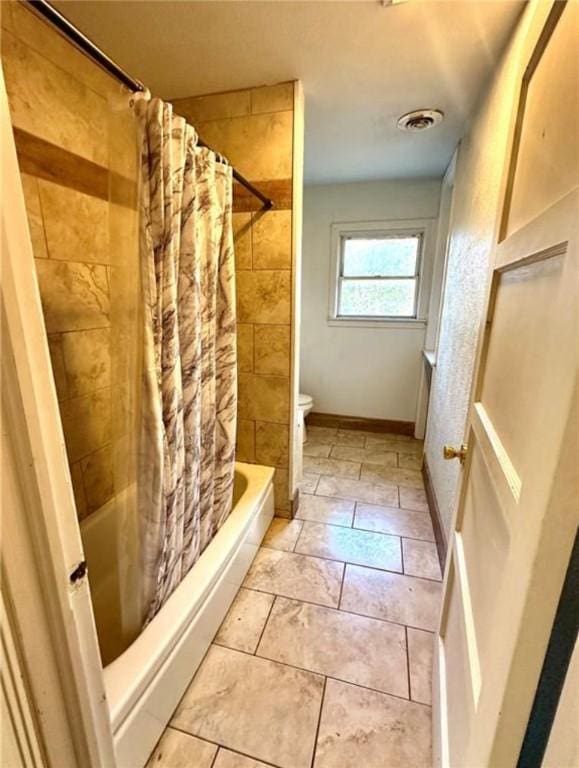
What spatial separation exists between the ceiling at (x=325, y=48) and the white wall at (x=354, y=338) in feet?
3.31

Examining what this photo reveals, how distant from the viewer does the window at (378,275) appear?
3.07 meters

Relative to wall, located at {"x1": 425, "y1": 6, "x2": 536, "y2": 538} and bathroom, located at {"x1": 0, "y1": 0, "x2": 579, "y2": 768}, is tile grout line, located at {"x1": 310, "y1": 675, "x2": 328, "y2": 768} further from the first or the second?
wall, located at {"x1": 425, "y1": 6, "x2": 536, "y2": 538}

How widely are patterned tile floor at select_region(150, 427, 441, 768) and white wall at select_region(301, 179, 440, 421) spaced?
134 centimetres

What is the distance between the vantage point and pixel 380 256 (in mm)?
3152

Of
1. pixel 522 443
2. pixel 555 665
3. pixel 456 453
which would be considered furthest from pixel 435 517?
pixel 555 665

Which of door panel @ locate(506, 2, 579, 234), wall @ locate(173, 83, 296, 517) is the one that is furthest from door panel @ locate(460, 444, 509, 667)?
wall @ locate(173, 83, 296, 517)

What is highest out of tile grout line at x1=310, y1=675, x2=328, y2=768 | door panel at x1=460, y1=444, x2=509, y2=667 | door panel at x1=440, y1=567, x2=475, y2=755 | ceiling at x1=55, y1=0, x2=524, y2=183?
ceiling at x1=55, y1=0, x2=524, y2=183

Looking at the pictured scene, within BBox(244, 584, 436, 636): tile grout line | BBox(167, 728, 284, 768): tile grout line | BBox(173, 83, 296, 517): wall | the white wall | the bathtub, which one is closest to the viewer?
the bathtub

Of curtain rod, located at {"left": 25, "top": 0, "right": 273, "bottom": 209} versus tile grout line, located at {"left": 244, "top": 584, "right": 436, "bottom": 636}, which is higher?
curtain rod, located at {"left": 25, "top": 0, "right": 273, "bottom": 209}

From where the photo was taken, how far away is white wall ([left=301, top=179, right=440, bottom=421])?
115 inches

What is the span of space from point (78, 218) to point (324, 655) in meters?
1.98

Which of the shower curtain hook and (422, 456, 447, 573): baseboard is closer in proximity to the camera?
the shower curtain hook

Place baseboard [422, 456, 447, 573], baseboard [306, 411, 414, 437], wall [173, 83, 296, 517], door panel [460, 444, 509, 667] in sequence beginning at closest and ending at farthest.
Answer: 1. door panel [460, 444, 509, 667]
2. wall [173, 83, 296, 517]
3. baseboard [422, 456, 447, 573]
4. baseboard [306, 411, 414, 437]

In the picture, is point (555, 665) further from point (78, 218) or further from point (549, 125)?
point (78, 218)
